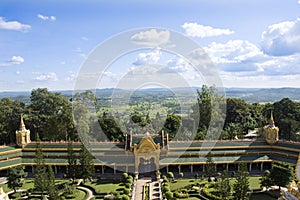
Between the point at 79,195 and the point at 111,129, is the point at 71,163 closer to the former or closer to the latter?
the point at 79,195

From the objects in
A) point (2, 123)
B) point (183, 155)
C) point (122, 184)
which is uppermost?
point (2, 123)

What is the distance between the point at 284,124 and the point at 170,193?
1225 inches

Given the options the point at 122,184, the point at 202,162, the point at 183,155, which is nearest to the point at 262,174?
the point at 202,162

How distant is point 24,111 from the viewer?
169 feet

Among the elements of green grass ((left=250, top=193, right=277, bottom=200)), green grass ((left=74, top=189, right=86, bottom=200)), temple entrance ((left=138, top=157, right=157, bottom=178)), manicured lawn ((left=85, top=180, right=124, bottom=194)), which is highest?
temple entrance ((left=138, top=157, right=157, bottom=178))

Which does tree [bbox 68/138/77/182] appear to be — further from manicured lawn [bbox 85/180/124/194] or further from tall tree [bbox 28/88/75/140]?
tall tree [bbox 28/88/75/140]

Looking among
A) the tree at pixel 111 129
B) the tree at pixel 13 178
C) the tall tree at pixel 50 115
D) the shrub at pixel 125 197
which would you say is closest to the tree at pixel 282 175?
the shrub at pixel 125 197

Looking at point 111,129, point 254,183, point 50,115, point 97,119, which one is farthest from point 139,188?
point 50,115

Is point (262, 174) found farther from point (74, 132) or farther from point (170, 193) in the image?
point (74, 132)

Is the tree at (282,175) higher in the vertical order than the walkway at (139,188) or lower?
higher

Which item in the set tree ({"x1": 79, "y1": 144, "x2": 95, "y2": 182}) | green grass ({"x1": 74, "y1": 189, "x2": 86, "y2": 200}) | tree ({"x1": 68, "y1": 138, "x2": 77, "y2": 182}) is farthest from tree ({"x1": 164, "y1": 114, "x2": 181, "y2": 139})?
green grass ({"x1": 74, "y1": 189, "x2": 86, "y2": 200})

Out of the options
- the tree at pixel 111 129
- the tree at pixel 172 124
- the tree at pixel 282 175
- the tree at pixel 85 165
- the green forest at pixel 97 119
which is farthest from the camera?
the tree at pixel 172 124

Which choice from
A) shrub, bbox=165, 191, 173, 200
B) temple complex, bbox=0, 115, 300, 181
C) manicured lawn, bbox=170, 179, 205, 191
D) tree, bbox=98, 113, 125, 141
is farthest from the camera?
tree, bbox=98, 113, 125, 141

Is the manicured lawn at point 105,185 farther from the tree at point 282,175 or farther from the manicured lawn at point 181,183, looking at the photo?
the tree at point 282,175
